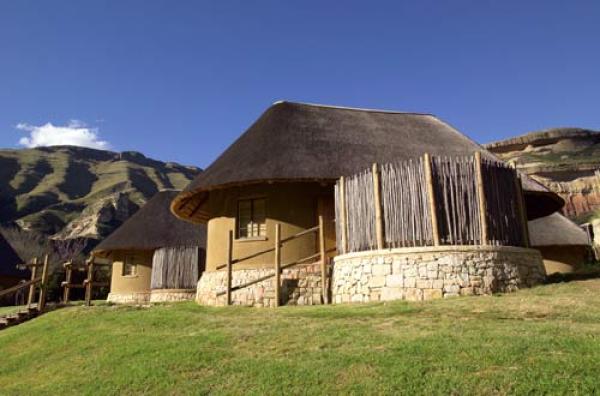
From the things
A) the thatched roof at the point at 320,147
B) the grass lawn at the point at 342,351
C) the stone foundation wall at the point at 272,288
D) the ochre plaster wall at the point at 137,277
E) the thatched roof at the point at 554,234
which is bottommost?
the grass lawn at the point at 342,351

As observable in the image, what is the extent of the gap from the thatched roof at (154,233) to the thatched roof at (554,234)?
17.0 m

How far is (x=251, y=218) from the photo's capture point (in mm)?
15703

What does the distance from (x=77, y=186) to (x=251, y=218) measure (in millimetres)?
101805

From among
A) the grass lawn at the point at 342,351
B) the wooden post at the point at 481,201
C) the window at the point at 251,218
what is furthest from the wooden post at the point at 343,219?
the wooden post at the point at 481,201

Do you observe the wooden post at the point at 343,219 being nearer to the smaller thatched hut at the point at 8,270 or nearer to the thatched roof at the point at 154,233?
the thatched roof at the point at 154,233

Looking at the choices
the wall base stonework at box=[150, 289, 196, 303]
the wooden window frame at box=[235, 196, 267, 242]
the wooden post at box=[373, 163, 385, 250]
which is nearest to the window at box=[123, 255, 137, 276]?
the wall base stonework at box=[150, 289, 196, 303]

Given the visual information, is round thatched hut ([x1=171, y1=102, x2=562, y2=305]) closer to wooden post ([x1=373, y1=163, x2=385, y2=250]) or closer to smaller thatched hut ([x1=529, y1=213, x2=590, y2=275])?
wooden post ([x1=373, y1=163, x2=385, y2=250])

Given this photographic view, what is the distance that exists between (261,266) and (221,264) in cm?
223

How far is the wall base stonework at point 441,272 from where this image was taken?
10.8 metres

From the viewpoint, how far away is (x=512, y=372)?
18.5ft

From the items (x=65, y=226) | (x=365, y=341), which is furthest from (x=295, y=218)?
(x=65, y=226)

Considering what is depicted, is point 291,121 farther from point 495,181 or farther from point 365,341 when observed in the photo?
point 365,341

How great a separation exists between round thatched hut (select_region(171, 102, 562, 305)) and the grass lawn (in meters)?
3.30

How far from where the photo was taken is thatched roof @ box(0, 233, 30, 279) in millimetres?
37781
